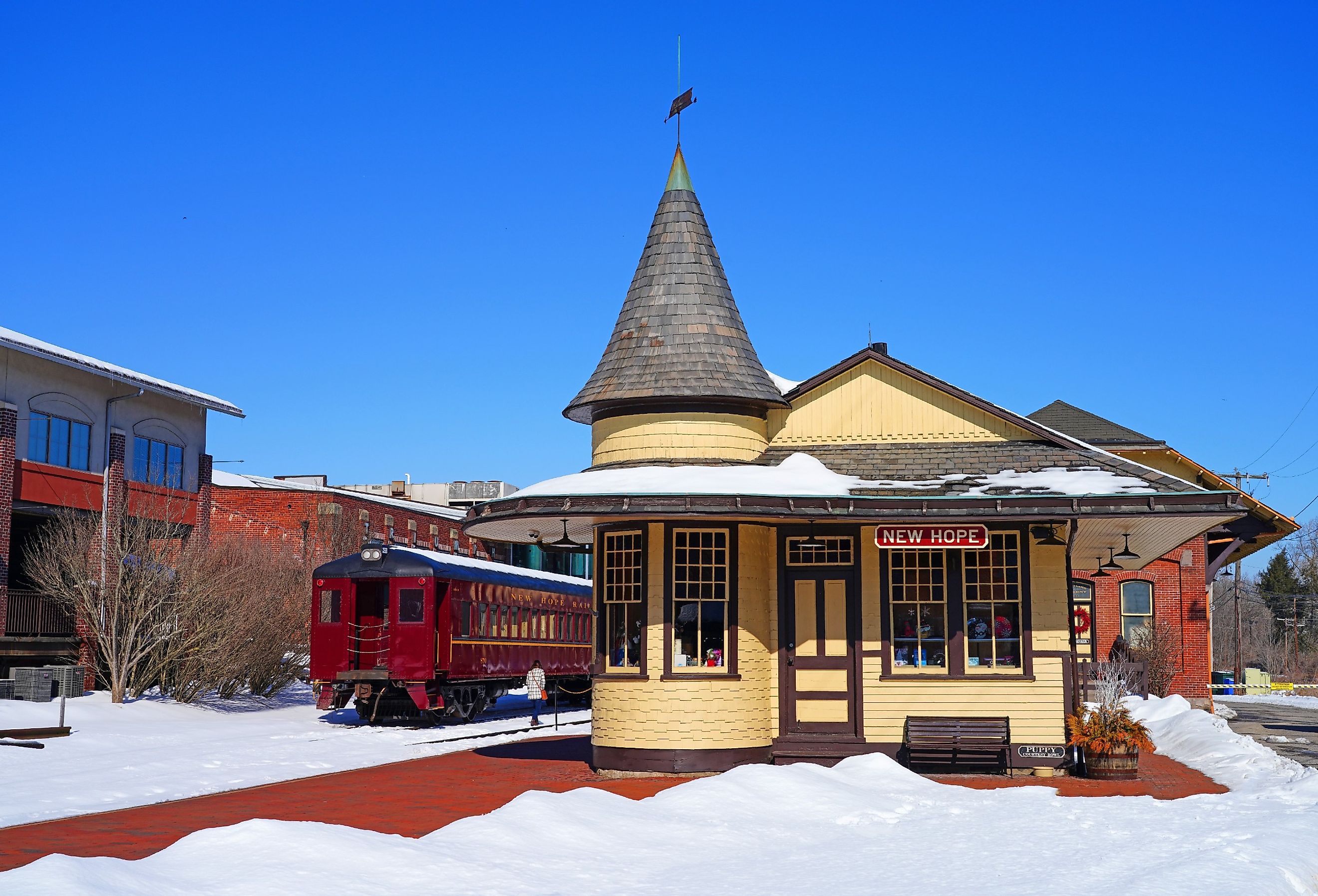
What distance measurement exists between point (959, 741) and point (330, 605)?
14.6m

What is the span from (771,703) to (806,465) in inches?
126

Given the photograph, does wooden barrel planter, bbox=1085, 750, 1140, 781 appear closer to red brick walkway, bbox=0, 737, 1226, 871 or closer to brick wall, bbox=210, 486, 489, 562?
red brick walkway, bbox=0, 737, 1226, 871

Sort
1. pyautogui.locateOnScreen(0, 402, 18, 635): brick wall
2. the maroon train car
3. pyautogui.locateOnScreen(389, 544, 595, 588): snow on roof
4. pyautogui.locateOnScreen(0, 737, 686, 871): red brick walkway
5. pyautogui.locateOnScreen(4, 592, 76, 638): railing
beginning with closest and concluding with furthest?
1. pyautogui.locateOnScreen(0, 737, 686, 871): red brick walkway
2. the maroon train car
3. pyautogui.locateOnScreen(389, 544, 595, 588): snow on roof
4. pyautogui.locateOnScreen(0, 402, 18, 635): brick wall
5. pyautogui.locateOnScreen(4, 592, 76, 638): railing

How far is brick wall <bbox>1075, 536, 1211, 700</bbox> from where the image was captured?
36.8 metres

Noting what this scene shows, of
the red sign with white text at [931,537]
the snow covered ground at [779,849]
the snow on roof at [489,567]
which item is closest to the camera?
the snow covered ground at [779,849]

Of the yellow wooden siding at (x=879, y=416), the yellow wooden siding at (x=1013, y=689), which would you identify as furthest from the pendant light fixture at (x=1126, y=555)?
the yellow wooden siding at (x=879, y=416)

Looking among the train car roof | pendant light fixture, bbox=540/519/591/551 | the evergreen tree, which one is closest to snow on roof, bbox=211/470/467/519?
the train car roof

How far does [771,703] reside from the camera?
58.4 ft

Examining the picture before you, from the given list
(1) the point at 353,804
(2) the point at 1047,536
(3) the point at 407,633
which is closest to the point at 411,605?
(3) the point at 407,633

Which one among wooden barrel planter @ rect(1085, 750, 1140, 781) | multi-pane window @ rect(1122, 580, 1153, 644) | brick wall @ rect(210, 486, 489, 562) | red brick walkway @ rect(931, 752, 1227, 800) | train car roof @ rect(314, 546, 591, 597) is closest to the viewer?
red brick walkway @ rect(931, 752, 1227, 800)

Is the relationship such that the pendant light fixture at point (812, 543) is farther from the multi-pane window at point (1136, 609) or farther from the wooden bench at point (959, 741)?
the multi-pane window at point (1136, 609)

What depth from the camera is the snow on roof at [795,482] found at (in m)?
16.7

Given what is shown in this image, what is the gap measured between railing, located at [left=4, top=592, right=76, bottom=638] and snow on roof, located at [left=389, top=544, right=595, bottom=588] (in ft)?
27.8

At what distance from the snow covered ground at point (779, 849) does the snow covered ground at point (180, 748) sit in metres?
1.82
